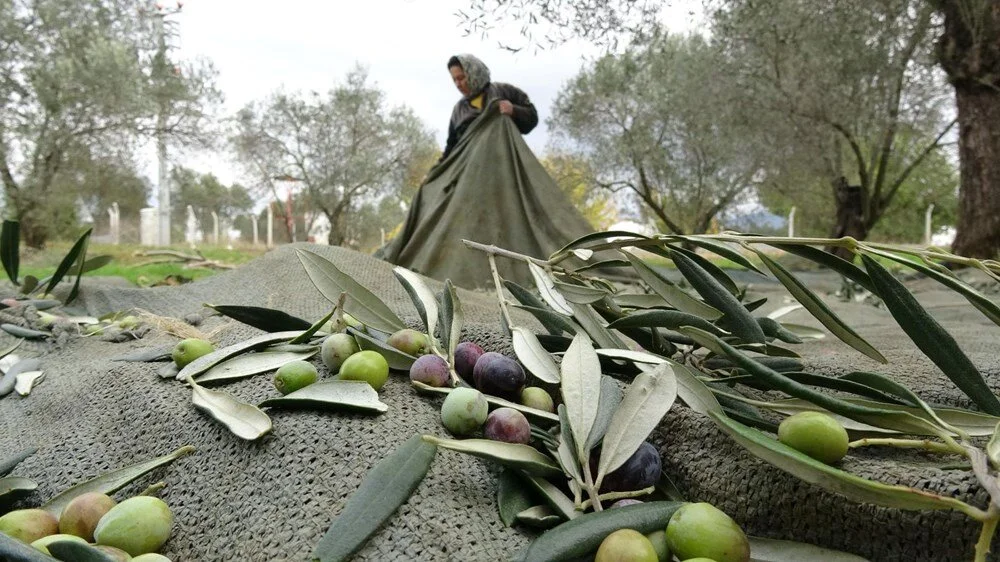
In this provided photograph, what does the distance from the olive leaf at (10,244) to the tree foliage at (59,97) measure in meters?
7.76

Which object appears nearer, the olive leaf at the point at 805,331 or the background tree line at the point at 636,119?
the olive leaf at the point at 805,331

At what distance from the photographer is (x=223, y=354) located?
87 cm

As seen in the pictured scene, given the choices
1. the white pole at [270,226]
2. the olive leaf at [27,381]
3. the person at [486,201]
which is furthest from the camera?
the white pole at [270,226]

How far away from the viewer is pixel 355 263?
2.48 m

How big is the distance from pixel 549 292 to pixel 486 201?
11.8 ft

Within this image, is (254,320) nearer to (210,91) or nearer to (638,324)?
(638,324)

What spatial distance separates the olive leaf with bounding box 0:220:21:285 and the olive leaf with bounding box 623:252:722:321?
1.78m

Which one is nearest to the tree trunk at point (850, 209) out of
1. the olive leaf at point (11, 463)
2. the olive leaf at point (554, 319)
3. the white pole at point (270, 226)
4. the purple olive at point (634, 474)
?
the olive leaf at point (554, 319)

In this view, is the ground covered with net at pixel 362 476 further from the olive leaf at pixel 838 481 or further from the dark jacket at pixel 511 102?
the dark jacket at pixel 511 102

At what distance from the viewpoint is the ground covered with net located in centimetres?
54

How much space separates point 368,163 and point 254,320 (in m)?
14.6

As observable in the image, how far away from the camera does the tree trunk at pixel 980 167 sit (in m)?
5.32

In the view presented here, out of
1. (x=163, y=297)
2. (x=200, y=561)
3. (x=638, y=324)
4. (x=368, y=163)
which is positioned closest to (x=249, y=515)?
(x=200, y=561)

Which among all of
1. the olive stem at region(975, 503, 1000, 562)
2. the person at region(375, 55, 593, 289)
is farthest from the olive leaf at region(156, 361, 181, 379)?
the person at region(375, 55, 593, 289)
